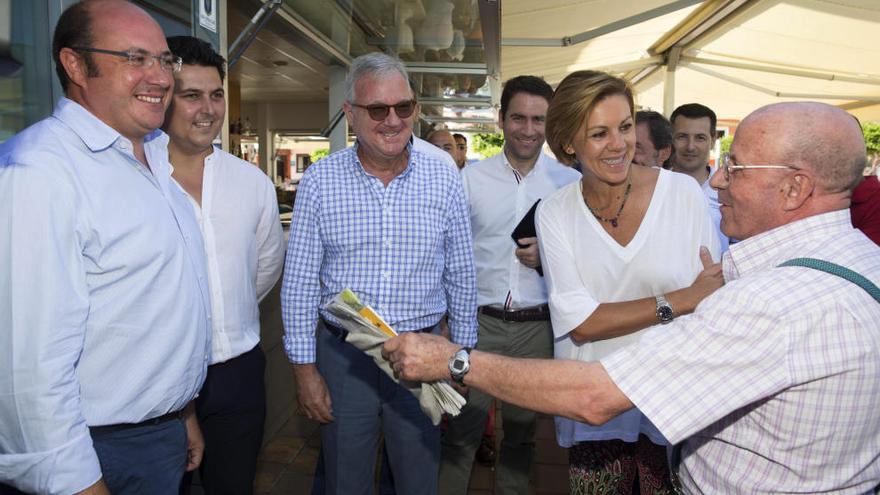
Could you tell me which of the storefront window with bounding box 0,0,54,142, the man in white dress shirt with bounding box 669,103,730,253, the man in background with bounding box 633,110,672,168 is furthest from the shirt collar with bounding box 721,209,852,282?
the man in white dress shirt with bounding box 669,103,730,253

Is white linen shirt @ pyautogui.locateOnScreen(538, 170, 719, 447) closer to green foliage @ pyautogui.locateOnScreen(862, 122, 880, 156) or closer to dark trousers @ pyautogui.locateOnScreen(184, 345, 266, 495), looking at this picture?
dark trousers @ pyautogui.locateOnScreen(184, 345, 266, 495)

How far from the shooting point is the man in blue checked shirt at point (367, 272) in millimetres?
2510

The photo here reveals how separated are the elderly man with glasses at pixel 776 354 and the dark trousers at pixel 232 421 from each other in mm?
1321

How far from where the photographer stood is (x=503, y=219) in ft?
11.2

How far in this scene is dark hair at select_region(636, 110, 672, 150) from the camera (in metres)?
4.14

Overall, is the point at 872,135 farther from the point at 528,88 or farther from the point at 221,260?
the point at 221,260

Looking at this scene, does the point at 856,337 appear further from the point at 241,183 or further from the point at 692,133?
the point at 692,133

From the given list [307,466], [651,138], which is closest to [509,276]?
[651,138]

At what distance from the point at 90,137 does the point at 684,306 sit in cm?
189

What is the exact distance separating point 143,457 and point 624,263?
168 centimetres

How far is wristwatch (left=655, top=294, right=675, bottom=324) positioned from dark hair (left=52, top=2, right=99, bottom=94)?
6.21 ft

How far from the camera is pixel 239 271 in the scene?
253 cm

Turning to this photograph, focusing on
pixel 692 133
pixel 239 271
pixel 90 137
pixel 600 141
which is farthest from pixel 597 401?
pixel 692 133

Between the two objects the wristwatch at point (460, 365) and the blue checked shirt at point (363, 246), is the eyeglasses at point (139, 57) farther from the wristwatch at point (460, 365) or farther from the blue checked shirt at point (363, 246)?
the wristwatch at point (460, 365)
